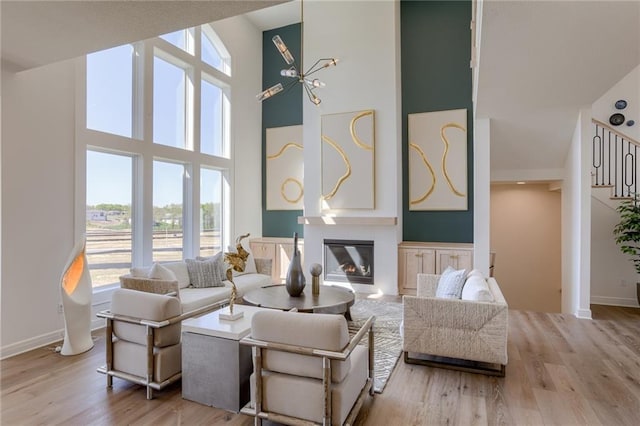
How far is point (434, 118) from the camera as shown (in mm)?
Answer: 6254

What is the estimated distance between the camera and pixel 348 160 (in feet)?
20.5

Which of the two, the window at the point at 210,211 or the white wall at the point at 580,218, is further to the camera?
the window at the point at 210,211

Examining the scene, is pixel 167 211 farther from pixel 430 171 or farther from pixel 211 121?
pixel 430 171

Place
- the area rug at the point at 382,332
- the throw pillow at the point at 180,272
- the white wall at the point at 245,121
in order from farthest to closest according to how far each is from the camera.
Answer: the white wall at the point at 245,121 < the throw pillow at the point at 180,272 < the area rug at the point at 382,332

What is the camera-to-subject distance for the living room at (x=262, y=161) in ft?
11.4

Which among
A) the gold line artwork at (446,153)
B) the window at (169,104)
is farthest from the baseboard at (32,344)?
the gold line artwork at (446,153)

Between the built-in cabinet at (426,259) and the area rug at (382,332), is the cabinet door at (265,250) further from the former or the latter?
the built-in cabinet at (426,259)

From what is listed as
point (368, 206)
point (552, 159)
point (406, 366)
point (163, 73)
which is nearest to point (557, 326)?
point (406, 366)

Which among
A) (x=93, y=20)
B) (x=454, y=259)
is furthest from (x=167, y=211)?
(x=454, y=259)

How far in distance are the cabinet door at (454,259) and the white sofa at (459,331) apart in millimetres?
2402

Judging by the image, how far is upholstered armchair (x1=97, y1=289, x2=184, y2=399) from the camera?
8.37 feet

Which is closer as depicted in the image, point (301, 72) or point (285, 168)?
point (301, 72)

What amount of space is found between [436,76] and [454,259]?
11.0ft

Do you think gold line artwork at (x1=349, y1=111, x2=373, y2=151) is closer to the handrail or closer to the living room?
the living room
